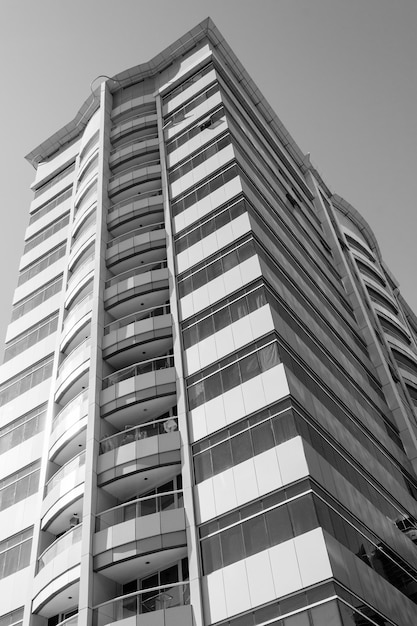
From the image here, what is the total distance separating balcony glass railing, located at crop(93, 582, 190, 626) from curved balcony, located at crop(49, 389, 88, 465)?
393 inches

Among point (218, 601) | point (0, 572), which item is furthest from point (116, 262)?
point (218, 601)

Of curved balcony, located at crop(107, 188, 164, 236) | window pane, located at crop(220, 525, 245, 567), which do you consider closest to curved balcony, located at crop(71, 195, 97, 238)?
curved balcony, located at crop(107, 188, 164, 236)

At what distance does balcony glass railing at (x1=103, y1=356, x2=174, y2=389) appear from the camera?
3558 centimetres

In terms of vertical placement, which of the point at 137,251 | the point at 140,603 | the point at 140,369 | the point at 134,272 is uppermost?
the point at 137,251

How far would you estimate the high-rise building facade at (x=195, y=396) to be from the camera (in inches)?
1056

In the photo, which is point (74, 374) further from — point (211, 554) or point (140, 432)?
point (211, 554)

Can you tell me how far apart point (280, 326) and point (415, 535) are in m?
13.1

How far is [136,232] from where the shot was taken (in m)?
44.6

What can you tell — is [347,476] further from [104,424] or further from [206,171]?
[206,171]

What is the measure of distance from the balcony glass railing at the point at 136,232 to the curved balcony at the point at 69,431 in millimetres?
11382

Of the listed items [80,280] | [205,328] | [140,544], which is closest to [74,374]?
[80,280]

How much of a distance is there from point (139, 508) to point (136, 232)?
20.2 m

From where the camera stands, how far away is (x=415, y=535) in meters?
35.0

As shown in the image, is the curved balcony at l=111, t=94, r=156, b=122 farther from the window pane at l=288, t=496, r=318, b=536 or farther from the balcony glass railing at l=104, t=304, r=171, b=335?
the window pane at l=288, t=496, r=318, b=536
